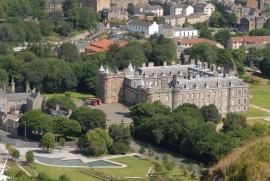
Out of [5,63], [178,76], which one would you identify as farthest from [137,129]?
[5,63]

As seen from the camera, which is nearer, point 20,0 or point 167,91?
point 167,91

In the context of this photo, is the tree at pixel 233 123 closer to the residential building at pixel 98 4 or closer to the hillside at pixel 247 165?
the hillside at pixel 247 165

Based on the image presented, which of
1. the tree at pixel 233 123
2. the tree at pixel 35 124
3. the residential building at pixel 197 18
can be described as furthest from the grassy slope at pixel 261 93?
the residential building at pixel 197 18

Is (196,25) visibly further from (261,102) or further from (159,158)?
(159,158)

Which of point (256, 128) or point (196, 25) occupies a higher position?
point (196, 25)

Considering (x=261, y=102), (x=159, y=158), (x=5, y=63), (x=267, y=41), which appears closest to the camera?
(x=159, y=158)

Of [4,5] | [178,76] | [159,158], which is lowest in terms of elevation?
[159,158]

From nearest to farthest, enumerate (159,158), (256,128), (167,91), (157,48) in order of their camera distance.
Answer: (159,158) → (256,128) → (167,91) → (157,48)

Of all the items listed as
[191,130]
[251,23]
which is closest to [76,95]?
[191,130]
